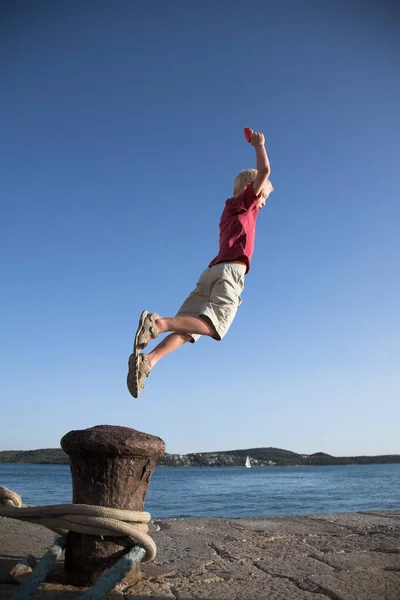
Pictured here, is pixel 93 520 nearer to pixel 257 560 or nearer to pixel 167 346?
pixel 257 560

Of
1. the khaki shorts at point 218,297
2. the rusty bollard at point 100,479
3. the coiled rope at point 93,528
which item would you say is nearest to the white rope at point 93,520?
the coiled rope at point 93,528

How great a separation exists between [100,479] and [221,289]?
206 cm

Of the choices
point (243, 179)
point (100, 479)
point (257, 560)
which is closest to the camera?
point (100, 479)

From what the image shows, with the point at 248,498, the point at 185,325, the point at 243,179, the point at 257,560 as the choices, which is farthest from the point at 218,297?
the point at 248,498

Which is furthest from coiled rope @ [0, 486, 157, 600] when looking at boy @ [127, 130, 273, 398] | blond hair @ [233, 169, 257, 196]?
blond hair @ [233, 169, 257, 196]

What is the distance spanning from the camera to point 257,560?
3.24 meters

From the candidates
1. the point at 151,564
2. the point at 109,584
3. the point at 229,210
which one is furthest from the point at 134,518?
the point at 229,210

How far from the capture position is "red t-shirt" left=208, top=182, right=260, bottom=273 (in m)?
4.28

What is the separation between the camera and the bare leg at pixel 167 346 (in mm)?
3714

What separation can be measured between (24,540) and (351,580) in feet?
7.75

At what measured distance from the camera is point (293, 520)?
4938mm

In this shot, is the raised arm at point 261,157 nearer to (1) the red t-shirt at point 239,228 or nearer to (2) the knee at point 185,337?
(1) the red t-shirt at point 239,228

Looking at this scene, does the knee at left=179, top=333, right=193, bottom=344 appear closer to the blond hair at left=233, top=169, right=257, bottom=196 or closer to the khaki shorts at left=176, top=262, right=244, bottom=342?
the khaki shorts at left=176, top=262, right=244, bottom=342

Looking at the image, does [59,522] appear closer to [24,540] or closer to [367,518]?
[24,540]
